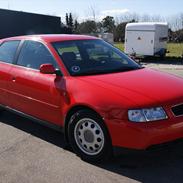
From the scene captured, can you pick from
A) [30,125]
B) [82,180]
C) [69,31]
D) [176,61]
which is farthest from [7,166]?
[69,31]

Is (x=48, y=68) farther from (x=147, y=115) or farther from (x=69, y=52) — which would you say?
(x=147, y=115)

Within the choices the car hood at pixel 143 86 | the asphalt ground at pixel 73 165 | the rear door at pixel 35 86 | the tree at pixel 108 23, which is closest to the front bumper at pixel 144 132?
the asphalt ground at pixel 73 165

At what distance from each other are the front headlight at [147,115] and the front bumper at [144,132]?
0.16ft

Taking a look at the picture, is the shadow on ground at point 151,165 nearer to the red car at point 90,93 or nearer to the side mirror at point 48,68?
the red car at point 90,93

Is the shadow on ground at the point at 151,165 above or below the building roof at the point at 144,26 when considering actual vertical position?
below

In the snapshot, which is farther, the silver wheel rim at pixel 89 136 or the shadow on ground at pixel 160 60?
the shadow on ground at pixel 160 60

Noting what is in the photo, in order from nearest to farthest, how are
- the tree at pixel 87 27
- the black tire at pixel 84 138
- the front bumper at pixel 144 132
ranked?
the front bumper at pixel 144 132 < the black tire at pixel 84 138 < the tree at pixel 87 27

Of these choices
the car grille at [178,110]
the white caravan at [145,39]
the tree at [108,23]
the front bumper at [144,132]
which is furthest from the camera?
the tree at [108,23]

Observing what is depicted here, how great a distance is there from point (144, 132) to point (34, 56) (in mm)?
2429

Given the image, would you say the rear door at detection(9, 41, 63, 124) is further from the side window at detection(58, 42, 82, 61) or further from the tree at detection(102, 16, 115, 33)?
the tree at detection(102, 16, 115, 33)

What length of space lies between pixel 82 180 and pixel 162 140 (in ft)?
3.25

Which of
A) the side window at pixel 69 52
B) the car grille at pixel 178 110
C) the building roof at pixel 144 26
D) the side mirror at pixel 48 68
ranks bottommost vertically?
the building roof at pixel 144 26

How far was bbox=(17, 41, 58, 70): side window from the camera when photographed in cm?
550

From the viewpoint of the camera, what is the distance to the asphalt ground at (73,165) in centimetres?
426
